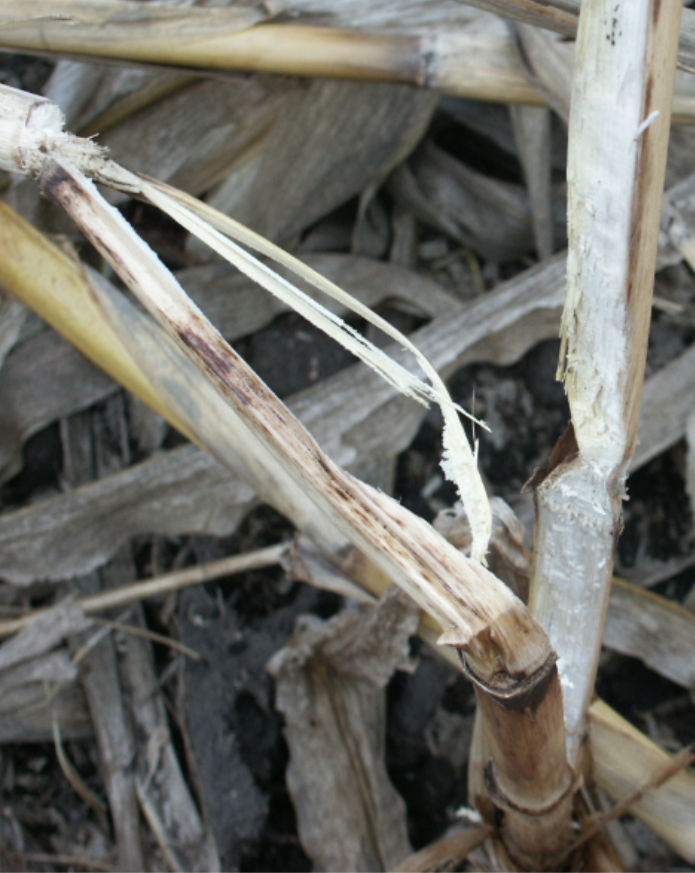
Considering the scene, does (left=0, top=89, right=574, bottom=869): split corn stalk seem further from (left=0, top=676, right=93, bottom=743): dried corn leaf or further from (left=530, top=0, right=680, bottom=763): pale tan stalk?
(left=0, top=676, right=93, bottom=743): dried corn leaf

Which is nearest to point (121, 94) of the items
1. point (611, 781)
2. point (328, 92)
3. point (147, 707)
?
point (328, 92)

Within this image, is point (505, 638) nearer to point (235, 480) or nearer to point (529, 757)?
point (529, 757)

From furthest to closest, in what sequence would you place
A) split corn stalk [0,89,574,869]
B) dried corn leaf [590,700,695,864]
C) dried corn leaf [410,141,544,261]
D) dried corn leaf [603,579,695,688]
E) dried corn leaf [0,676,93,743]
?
dried corn leaf [410,141,544,261] < dried corn leaf [0,676,93,743] < dried corn leaf [603,579,695,688] < dried corn leaf [590,700,695,864] < split corn stalk [0,89,574,869]

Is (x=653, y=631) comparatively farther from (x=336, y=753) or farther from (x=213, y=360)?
(x=213, y=360)

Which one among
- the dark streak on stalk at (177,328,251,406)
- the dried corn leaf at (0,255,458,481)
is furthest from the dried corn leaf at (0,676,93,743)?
the dark streak on stalk at (177,328,251,406)

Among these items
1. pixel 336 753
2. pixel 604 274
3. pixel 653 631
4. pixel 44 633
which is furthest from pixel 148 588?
pixel 604 274
